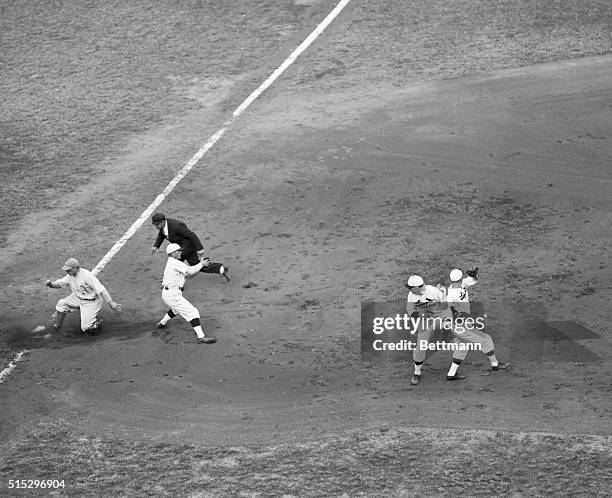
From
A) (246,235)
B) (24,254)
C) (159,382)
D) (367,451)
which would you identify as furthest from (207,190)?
(367,451)

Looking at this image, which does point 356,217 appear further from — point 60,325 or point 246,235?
point 60,325

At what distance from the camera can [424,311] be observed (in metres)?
16.9

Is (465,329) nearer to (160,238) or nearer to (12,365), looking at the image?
(160,238)

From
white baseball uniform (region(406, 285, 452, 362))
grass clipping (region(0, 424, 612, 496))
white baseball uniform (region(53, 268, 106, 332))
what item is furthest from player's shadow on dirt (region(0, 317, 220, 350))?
white baseball uniform (region(406, 285, 452, 362))

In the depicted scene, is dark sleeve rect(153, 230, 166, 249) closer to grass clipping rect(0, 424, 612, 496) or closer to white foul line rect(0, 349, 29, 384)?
white foul line rect(0, 349, 29, 384)

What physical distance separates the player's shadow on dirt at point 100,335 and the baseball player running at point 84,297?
9.2 inches

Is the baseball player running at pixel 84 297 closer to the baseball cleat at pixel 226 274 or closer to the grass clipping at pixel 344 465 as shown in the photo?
the baseball cleat at pixel 226 274

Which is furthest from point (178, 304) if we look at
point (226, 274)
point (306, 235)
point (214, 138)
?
point (214, 138)

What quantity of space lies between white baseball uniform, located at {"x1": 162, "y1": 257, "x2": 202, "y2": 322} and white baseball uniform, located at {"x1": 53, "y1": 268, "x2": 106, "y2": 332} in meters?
1.24

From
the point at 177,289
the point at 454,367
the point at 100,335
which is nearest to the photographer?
the point at 454,367

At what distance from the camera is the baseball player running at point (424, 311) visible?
16.8m

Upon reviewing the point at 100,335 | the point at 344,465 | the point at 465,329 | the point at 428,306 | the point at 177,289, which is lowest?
the point at 100,335

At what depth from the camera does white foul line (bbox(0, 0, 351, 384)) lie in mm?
21234

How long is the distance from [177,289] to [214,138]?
27.1ft
